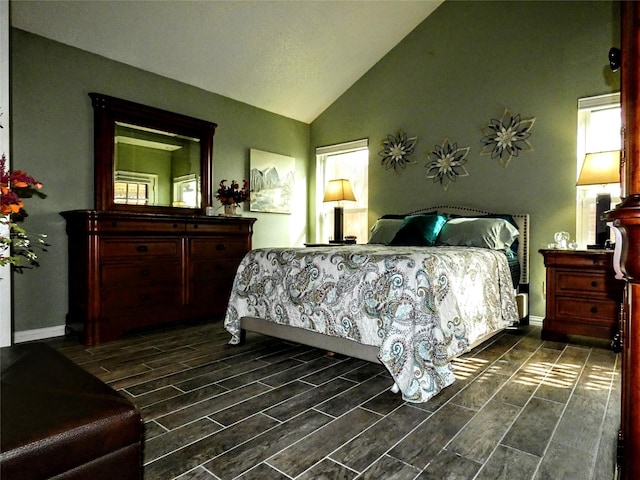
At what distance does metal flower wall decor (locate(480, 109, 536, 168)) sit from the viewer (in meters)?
3.88

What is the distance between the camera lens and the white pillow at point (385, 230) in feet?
13.2

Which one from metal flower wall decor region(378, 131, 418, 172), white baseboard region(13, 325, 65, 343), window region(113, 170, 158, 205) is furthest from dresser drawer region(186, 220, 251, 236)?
metal flower wall decor region(378, 131, 418, 172)

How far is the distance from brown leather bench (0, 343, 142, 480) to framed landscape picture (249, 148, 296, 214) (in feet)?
13.0

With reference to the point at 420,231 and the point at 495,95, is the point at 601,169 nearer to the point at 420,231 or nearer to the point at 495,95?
the point at 495,95

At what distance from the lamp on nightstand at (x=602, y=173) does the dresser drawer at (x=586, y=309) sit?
0.50 m

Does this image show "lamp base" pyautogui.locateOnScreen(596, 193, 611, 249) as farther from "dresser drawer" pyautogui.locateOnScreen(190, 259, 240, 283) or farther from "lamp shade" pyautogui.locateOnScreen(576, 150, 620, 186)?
"dresser drawer" pyautogui.locateOnScreen(190, 259, 240, 283)

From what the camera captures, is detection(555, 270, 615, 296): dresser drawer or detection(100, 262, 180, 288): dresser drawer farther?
detection(100, 262, 180, 288): dresser drawer

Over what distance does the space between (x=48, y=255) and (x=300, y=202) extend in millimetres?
3107

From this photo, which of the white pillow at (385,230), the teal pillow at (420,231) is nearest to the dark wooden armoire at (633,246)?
the teal pillow at (420,231)

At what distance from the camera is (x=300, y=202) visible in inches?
220

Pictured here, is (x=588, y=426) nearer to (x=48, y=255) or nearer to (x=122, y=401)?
(x=122, y=401)

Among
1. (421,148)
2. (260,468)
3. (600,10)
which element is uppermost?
(600,10)

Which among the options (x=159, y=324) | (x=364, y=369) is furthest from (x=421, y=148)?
(x=159, y=324)

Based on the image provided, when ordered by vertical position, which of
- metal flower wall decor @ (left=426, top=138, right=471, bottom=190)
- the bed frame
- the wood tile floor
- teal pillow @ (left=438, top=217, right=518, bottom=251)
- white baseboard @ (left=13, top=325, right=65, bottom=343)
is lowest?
the wood tile floor
